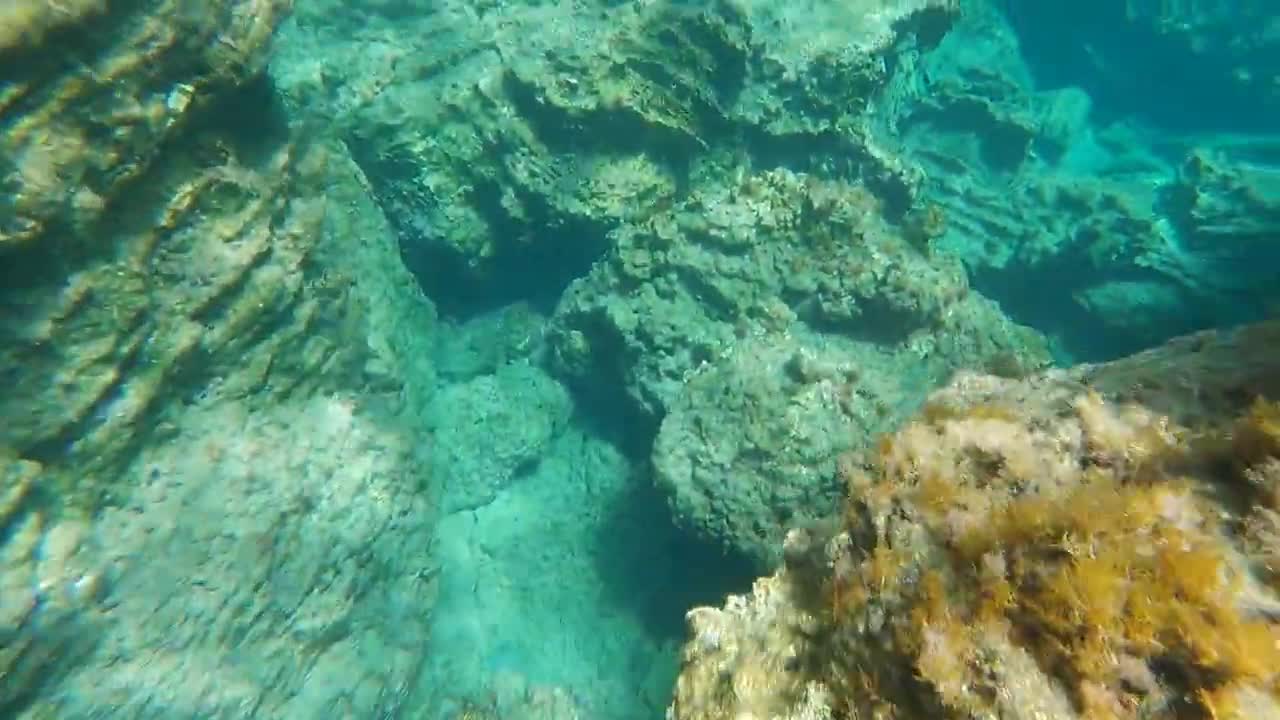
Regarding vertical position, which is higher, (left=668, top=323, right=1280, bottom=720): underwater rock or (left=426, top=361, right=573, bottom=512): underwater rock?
(left=668, top=323, right=1280, bottom=720): underwater rock

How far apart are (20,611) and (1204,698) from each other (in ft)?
13.3

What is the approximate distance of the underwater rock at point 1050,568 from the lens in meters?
1.47

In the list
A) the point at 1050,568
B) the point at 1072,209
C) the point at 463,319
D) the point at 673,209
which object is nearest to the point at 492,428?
the point at 463,319

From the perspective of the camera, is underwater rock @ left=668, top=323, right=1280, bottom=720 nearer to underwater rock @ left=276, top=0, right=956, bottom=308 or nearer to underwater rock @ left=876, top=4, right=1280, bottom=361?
underwater rock @ left=276, top=0, right=956, bottom=308

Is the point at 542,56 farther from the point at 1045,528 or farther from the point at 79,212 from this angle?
the point at 1045,528

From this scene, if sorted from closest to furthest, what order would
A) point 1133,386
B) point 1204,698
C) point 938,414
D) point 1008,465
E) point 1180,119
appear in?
point 1204,698
point 1008,465
point 1133,386
point 938,414
point 1180,119

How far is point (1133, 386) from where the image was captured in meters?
2.08

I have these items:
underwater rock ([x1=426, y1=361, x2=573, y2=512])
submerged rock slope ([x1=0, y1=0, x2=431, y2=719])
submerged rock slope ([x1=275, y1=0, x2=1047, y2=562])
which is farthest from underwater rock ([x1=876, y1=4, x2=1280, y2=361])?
submerged rock slope ([x1=0, y1=0, x2=431, y2=719])

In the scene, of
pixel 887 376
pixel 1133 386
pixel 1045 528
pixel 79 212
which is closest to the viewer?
pixel 1045 528

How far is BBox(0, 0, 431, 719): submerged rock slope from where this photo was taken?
123 inches

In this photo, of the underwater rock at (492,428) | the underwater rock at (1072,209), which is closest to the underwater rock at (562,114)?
the underwater rock at (492,428)

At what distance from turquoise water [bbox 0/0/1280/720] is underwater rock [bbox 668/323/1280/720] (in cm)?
58

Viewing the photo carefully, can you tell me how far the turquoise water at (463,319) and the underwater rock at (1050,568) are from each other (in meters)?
0.58

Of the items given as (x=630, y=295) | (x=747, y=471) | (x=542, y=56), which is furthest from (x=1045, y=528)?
(x=542, y=56)
